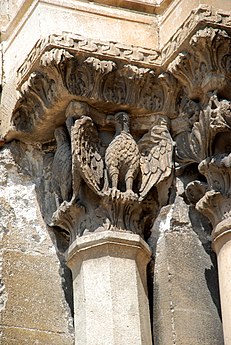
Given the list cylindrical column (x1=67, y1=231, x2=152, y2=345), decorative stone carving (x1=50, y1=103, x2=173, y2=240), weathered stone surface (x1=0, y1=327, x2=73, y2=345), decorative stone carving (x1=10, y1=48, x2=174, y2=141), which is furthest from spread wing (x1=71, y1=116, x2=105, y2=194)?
weathered stone surface (x1=0, y1=327, x2=73, y2=345)

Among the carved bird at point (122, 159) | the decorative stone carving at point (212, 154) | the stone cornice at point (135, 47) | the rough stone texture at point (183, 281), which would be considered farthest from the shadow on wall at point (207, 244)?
the stone cornice at point (135, 47)

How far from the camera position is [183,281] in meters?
6.12

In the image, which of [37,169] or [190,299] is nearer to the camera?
[190,299]

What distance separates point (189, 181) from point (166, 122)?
0.31 meters

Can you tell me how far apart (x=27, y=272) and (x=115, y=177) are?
61cm

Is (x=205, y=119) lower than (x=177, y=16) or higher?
lower

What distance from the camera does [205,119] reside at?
612cm

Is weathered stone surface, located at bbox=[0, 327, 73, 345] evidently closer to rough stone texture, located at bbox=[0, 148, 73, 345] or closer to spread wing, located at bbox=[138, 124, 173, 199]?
rough stone texture, located at bbox=[0, 148, 73, 345]

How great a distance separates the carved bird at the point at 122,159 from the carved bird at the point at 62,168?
0.19m

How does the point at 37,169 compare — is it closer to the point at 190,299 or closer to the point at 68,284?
the point at 68,284

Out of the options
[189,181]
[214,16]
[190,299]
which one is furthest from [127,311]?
[214,16]

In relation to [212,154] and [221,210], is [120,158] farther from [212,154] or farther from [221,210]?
[221,210]

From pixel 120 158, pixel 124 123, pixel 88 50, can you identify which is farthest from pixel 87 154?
pixel 88 50

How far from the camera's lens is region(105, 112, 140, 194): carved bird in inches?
243
